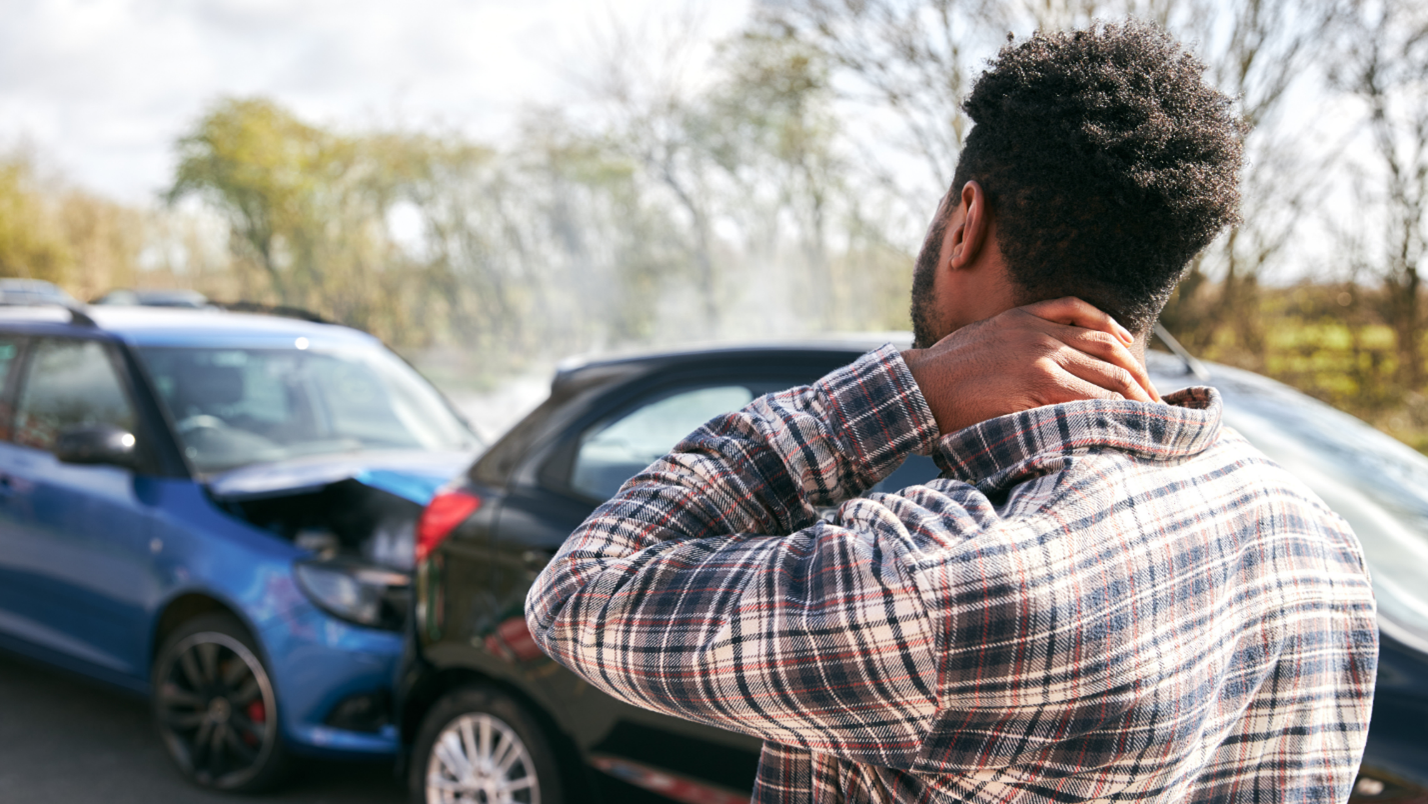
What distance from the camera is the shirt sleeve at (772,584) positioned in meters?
0.89

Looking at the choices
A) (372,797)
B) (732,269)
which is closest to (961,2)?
(732,269)

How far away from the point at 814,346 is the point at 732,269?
828cm

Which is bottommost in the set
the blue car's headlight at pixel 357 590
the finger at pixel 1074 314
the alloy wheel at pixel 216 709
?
the alloy wheel at pixel 216 709

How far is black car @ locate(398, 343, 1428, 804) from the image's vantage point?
102 inches

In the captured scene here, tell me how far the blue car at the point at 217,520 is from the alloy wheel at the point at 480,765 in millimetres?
558

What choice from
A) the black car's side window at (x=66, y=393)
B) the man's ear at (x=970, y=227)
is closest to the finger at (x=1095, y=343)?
the man's ear at (x=970, y=227)

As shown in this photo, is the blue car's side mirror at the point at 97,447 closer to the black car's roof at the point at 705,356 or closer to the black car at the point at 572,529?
the black car at the point at 572,529

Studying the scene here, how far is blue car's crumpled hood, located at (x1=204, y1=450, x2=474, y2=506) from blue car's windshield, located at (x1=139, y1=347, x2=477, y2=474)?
124 mm

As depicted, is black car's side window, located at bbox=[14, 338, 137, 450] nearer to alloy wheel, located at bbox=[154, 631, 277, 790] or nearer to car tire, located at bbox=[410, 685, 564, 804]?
alloy wheel, located at bbox=[154, 631, 277, 790]

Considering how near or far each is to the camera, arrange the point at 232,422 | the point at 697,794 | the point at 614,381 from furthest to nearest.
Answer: the point at 232,422, the point at 614,381, the point at 697,794

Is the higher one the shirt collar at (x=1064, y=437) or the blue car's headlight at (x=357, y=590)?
the shirt collar at (x=1064, y=437)

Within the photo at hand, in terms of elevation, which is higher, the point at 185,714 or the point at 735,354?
the point at 735,354

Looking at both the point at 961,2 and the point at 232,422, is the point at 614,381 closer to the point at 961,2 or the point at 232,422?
the point at 232,422

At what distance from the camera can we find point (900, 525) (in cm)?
91
